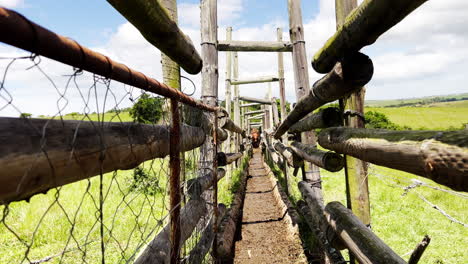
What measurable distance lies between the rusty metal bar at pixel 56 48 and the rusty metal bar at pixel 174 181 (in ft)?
1.57

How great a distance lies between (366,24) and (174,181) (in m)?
1.28

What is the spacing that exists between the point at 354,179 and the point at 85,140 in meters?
1.92

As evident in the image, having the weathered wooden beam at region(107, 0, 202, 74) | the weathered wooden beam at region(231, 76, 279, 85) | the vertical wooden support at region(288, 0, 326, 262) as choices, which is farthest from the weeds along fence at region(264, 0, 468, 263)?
the weathered wooden beam at region(231, 76, 279, 85)

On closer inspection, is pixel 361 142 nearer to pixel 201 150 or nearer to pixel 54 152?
pixel 54 152

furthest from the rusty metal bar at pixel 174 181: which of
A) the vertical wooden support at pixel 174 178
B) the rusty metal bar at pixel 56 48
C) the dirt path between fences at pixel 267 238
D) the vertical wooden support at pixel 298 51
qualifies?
the vertical wooden support at pixel 298 51

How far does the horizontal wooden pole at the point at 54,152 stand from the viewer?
1.79 ft

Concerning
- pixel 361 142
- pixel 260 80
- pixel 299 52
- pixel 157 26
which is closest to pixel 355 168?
pixel 361 142

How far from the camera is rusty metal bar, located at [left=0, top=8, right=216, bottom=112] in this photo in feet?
1.83

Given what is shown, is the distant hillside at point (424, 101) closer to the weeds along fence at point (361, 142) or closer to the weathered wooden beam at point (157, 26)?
the weeds along fence at point (361, 142)

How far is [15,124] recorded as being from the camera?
0.57 meters

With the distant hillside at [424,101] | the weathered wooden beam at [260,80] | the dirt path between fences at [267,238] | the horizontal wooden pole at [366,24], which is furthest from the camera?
the distant hillside at [424,101]

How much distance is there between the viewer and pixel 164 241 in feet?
4.82

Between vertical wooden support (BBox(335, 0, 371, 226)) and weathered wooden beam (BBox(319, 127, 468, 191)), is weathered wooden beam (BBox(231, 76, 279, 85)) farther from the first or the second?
weathered wooden beam (BBox(319, 127, 468, 191))

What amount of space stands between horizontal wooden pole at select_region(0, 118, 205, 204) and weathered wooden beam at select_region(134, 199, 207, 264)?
0.49m
